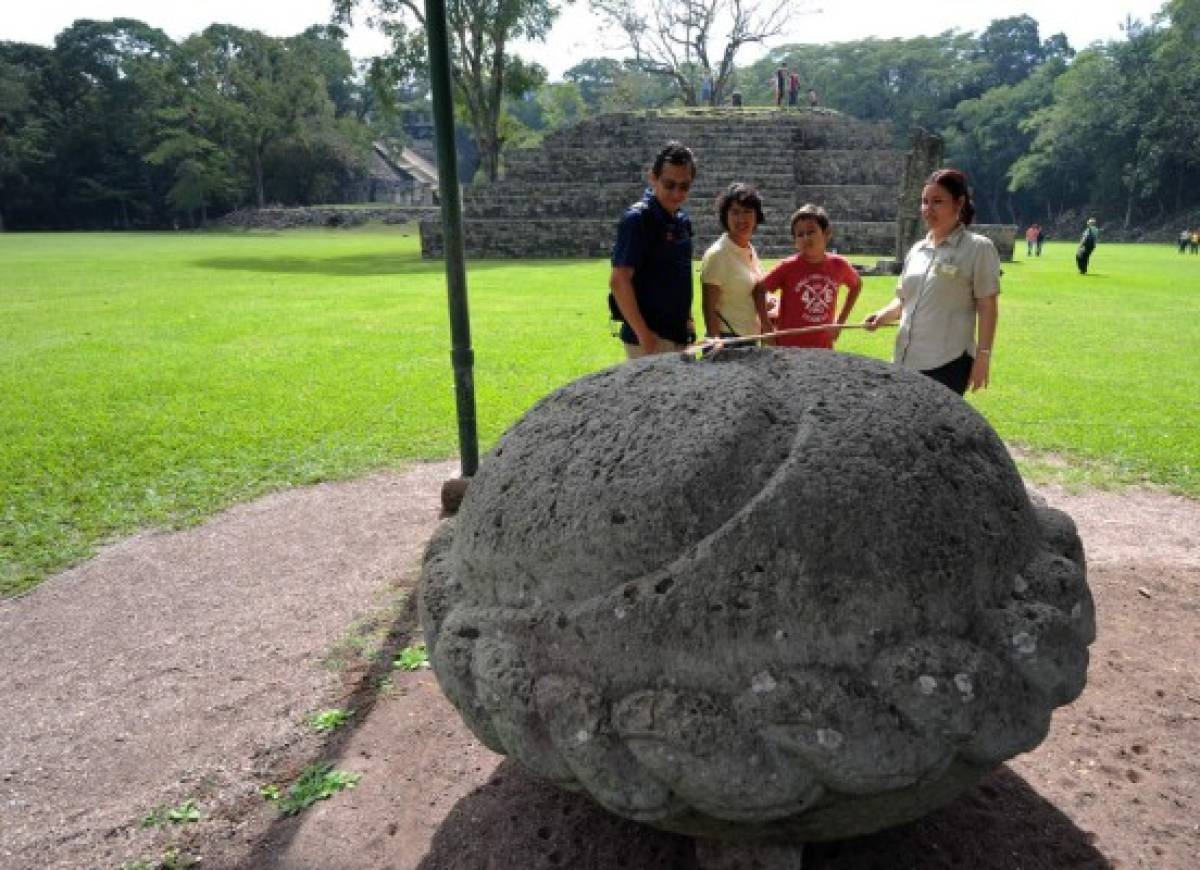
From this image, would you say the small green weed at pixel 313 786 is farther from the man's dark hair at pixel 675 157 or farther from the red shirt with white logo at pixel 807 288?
the red shirt with white logo at pixel 807 288

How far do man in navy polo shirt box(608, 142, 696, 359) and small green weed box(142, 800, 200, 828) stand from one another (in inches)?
91.9

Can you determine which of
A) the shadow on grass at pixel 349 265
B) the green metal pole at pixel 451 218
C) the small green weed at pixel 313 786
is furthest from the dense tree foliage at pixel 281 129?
the small green weed at pixel 313 786

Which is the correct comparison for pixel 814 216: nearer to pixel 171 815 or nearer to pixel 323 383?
pixel 171 815

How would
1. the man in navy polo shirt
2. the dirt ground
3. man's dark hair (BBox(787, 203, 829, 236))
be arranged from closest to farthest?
the dirt ground
the man in navy polo shirt
man's dark hair (BBox(787, 203, 829, 236))

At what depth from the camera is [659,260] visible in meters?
3.75

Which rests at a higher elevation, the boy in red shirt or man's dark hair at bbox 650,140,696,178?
man's dark hair at bbox 650,140,696,178

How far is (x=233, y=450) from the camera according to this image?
19.6 ft

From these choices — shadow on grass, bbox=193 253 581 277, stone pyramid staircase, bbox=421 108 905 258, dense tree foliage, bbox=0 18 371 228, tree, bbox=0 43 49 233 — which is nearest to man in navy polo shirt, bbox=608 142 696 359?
shadow on grass, bbox=193 253 581 277

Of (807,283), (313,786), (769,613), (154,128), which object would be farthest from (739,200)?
(154,128)

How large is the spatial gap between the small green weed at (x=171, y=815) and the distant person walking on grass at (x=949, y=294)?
288 centimetres

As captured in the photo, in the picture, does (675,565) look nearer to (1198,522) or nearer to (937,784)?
(937,784)

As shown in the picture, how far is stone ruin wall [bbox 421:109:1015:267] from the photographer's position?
21859 millimetres

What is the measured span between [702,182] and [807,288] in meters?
21.3

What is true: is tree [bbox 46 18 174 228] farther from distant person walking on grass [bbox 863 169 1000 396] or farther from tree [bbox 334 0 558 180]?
distant person walking on grass [bbox 863 169 1000 396]
